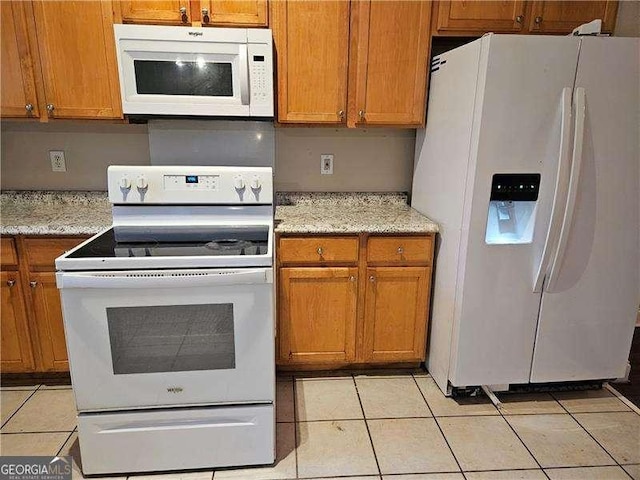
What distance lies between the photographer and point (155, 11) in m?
1.82

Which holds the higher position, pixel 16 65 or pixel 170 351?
pixel 16 65

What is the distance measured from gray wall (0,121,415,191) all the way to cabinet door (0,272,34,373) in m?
0.66

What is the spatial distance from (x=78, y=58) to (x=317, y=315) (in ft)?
5.42

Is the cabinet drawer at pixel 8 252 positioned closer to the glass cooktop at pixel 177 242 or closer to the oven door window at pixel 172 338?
the glass cooktop at pixel 177 242

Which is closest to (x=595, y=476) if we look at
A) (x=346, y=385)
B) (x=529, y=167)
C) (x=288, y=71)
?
(x=346, y=385)

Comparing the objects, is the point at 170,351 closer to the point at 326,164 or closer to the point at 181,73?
the point at 181,73

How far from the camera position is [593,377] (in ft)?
6.35

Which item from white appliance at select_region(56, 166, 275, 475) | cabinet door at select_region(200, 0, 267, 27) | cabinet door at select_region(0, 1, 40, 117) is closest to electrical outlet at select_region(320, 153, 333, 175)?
cabinet door at select_region(200, 0, 267, 27)

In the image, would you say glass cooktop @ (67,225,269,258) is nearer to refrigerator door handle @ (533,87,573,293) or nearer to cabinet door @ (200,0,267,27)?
cabinet door @ (200,0,267,27)

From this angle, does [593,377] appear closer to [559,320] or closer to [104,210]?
[559,320]

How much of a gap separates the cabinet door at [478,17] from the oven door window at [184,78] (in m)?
1.05

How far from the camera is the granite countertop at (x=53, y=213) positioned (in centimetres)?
178

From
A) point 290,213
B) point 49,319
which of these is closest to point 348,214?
point 290,213

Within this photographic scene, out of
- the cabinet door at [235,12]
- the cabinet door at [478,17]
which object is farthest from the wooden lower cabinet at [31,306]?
the cabinet door at [478,17]
